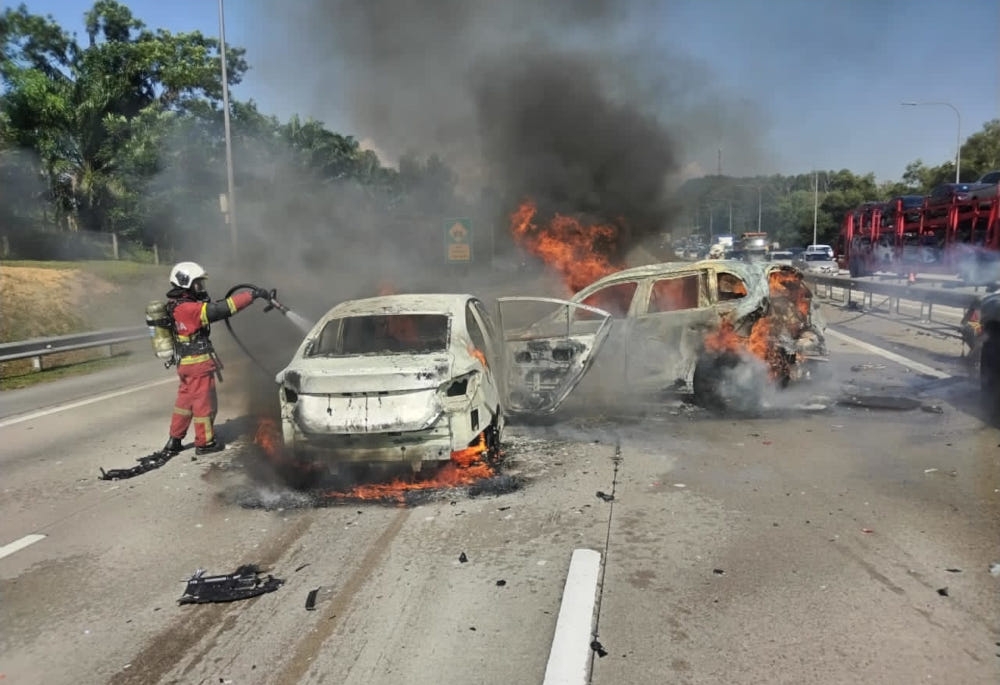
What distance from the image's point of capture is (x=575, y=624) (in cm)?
353

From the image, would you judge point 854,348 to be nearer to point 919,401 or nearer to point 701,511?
point 919,401

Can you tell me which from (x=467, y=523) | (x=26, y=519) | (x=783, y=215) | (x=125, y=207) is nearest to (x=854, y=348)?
(x=467, y=523)

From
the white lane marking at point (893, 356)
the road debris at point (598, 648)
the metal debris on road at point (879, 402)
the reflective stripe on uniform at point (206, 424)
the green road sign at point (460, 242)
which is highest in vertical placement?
the green road sign at point (460, 242)

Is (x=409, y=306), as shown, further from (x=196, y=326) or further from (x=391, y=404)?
(x=196, y=326)

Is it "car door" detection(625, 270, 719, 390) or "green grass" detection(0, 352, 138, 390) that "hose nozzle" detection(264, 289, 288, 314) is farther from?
"green grass" detection(0, 352, 138, 390)

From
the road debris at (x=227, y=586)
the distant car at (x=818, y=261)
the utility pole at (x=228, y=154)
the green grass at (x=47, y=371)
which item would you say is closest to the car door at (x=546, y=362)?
the road debris at (x=227, y=586)

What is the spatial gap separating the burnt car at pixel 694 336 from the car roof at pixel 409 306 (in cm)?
125

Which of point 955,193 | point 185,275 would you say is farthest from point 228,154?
point 955,193

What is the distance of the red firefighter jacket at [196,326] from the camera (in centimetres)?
686

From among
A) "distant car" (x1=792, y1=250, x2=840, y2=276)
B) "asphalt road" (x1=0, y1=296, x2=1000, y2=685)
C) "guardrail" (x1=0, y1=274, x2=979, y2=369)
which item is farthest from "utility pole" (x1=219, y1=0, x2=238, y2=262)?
"distant car" (x1=792, y1=250, x2=840, y2=276)

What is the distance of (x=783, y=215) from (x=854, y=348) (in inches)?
2557

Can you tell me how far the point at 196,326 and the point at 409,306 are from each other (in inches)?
77.6

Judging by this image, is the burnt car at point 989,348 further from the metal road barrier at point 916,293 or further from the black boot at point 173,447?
the black boot at point 173,447

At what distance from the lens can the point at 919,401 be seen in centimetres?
845
